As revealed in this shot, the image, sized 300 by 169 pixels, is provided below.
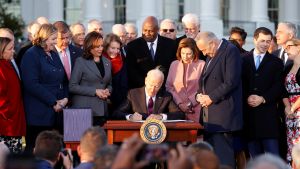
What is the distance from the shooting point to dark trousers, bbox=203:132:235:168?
13.1 m

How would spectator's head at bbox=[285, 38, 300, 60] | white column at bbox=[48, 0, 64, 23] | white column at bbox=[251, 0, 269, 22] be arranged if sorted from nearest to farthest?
spectator's head at bbox=[285, 38, 300, 60], white column at bbox=[251, 0, 269, 22], white column at bbox=[48, 0, 64, 23]

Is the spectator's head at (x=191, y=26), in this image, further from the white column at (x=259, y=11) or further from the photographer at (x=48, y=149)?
the white column at (x=259, y=11)

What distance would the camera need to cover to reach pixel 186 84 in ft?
45.1

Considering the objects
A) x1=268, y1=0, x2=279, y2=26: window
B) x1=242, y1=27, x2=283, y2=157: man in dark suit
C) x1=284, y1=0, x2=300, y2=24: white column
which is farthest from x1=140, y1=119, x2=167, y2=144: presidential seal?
x1=268, y1=0, x2=279, y2=26: window

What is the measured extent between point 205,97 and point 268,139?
1275 millimetres

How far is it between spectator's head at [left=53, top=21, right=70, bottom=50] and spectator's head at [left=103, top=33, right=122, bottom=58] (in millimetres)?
589

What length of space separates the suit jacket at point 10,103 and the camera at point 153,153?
6529 millimetres

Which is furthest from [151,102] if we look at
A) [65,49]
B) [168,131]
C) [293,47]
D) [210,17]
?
[210,17]

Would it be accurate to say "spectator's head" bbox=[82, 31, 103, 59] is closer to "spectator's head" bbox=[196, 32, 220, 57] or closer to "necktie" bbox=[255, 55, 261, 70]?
"spectator's head" bbox=[196, 32, 220, 57]

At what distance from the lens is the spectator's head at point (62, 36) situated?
1348cm

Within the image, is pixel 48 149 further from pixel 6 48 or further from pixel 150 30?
pixel 150 30

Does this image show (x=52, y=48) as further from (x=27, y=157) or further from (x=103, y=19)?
(x=103, y=19)

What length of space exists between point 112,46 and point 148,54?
0.82 metres

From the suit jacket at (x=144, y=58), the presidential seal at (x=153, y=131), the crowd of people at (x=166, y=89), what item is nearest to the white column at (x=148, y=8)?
the suit jacket at (x=144, y=58)
